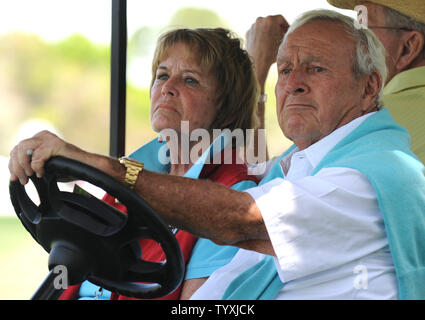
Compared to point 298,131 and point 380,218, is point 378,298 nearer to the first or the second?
point 380,218

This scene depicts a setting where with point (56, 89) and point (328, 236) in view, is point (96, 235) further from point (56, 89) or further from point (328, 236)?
point (56, 89)

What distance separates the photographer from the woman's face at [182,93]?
226cm

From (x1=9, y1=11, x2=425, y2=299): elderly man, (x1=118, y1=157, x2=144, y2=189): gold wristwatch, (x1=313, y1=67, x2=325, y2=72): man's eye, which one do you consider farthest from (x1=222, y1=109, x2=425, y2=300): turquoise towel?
(x1=118, y1=157, x2=144, y2=189): gold wristwatch

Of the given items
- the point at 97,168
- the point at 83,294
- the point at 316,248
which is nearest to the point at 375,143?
the point at 316,248

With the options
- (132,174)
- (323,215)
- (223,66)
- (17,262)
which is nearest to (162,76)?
(223,66)

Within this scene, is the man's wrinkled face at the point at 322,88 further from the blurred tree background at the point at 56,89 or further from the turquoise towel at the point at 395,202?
the blurred tree background at the point at 56,89

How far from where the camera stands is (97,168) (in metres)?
1.27

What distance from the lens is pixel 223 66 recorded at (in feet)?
7.65

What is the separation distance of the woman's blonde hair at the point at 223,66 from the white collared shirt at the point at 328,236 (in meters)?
0.98

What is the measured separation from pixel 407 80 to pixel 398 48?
0.25 metres

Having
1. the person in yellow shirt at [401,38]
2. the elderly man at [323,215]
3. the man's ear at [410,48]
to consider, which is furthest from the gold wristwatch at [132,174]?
the man's ear at [410,48]

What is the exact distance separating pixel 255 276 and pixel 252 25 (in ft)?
5.23

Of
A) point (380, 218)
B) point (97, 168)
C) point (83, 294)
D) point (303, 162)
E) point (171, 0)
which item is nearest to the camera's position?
point (97, 168)

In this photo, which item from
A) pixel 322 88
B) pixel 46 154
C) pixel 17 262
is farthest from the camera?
pixel 17 262
